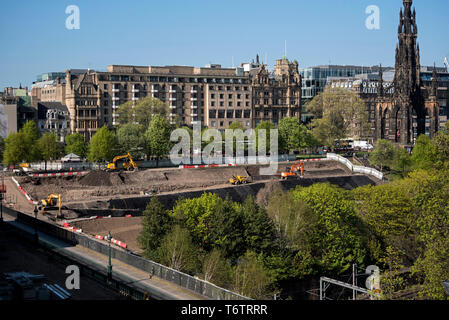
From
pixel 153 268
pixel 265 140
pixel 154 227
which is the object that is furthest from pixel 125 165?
pixel 153 268

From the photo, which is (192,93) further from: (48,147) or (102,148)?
(48,147)

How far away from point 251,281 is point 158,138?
223 ft

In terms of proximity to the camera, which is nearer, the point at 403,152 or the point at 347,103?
the point at 403,152

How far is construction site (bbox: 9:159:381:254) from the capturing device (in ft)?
232

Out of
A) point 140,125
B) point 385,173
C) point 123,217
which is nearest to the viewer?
point 123,217

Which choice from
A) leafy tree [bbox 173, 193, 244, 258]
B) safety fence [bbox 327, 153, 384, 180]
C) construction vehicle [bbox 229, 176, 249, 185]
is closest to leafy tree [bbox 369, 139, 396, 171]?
safety fence [bbox 327, 153, 384, 180]

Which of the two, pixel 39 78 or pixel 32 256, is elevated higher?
pixel 39 78

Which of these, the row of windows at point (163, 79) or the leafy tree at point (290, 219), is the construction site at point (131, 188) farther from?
the row of windows at point (163, 79)

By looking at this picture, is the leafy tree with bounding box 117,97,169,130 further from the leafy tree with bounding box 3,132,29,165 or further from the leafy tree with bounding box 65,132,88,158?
the leafy tree with bounding box 3,132,29,165

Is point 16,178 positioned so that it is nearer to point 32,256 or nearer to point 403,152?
point 32,256

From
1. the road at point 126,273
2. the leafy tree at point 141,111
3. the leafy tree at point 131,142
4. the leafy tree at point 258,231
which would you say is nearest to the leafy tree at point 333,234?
the leafy tree at point 258,231
